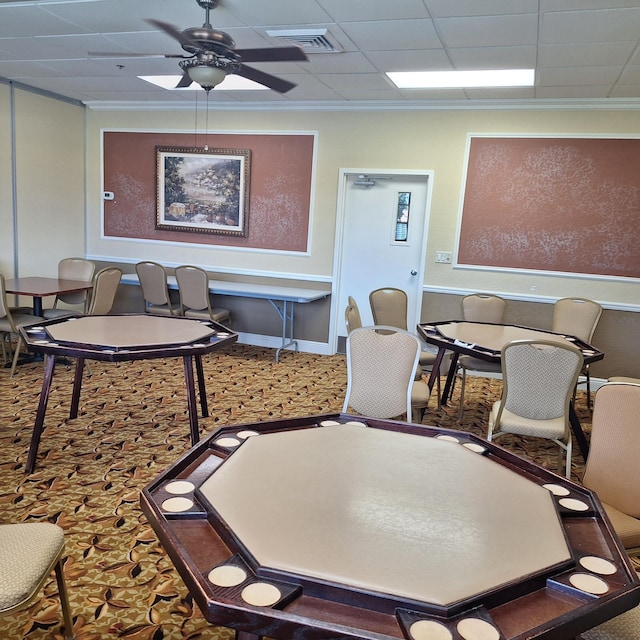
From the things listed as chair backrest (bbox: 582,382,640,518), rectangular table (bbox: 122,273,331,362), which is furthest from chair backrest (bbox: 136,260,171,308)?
chair backrest (bbox: 582,382,640,518)

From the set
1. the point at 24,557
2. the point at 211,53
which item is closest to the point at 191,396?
the point at 24,557

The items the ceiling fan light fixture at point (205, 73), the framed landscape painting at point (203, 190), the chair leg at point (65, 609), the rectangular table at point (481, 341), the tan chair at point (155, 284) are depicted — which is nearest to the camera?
the chair leg at point (65, 609)

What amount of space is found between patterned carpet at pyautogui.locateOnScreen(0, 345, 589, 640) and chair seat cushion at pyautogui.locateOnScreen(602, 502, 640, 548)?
1523 mm

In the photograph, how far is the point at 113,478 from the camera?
10.5 ft

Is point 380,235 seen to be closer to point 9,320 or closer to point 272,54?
point 272,54

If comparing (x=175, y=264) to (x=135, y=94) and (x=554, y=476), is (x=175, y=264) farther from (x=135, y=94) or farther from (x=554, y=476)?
(x=554, y=476)

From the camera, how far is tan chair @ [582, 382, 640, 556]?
2156 millimetres

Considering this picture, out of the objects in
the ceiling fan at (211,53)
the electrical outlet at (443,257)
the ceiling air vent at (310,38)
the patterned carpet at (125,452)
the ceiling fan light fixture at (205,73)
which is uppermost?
the ceiling air vent at (310,38)

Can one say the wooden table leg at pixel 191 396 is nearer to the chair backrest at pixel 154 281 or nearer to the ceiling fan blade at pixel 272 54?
the ceiling fan blade at pixel 272 54

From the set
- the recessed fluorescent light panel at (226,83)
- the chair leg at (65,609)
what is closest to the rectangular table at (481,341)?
the chair leg at (65,609)

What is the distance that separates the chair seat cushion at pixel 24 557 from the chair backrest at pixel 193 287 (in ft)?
13.4

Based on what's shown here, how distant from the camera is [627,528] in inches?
79.0

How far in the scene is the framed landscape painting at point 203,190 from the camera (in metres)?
6.44

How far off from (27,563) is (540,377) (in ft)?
8.70
